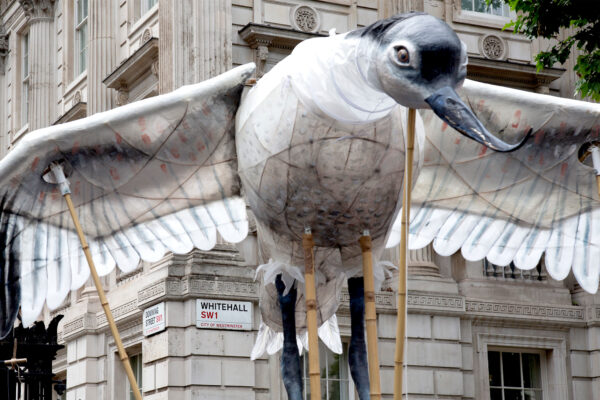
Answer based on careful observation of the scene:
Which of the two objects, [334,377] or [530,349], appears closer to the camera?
[334,377]

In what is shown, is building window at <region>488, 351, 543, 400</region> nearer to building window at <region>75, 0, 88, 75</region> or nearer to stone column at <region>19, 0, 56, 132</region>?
building window at <region>75, 0, 88, 75</region>

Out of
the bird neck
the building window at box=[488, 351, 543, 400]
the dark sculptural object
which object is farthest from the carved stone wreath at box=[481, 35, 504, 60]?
the bird neck

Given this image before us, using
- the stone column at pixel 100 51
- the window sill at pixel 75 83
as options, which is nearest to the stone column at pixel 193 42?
the stone column at pixel 100 51

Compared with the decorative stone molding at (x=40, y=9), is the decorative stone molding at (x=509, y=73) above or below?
below

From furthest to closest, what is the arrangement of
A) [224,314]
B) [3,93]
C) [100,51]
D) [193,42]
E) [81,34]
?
[3,93]
[81,34]
[100,51]
[193,42]
[224,314]

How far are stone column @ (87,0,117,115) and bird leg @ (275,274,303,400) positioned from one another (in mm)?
16784

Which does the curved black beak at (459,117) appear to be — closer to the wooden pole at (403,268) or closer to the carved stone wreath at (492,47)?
the wooden pole at (403,268)

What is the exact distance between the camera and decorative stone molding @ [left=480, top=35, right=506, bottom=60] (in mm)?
23953

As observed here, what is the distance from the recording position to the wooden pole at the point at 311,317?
7.54 m

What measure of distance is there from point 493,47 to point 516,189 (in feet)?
50.3

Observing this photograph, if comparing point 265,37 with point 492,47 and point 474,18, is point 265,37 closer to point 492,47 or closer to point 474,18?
point 474,18

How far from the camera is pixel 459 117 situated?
660 centimetres

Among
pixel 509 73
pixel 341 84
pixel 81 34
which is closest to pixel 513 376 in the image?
pixel 509 73

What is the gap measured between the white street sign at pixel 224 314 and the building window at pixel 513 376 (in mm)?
5322
